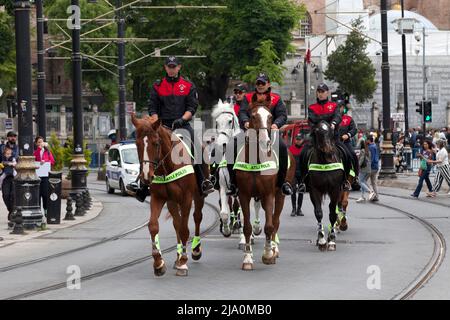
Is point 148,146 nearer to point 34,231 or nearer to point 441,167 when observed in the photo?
point 34,231

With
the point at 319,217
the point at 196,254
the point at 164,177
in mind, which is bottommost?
the point at 196,254

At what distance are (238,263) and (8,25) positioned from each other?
4717 cm

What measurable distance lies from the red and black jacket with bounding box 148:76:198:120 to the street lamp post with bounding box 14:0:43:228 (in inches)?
280

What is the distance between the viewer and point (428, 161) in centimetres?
3312

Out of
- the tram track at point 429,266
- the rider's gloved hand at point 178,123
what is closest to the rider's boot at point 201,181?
the rider's gloved hand at point 178,123

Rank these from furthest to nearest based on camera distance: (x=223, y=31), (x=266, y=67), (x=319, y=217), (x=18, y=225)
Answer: (x=223, y=31) → (x=266, y=67) → (x=18, y=225) → (x=319, y=217)

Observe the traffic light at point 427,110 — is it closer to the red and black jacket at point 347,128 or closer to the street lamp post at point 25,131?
the red and black jacket at point 347,128

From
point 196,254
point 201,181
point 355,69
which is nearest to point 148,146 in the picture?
point 201,181

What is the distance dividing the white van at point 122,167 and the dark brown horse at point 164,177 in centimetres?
2104

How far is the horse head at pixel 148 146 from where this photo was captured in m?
14.1

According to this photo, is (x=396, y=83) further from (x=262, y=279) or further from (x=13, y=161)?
(x=262, y=279)

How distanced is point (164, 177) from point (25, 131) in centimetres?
830

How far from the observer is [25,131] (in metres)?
22.1

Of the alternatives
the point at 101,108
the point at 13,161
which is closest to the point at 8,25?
the point at 101,108
